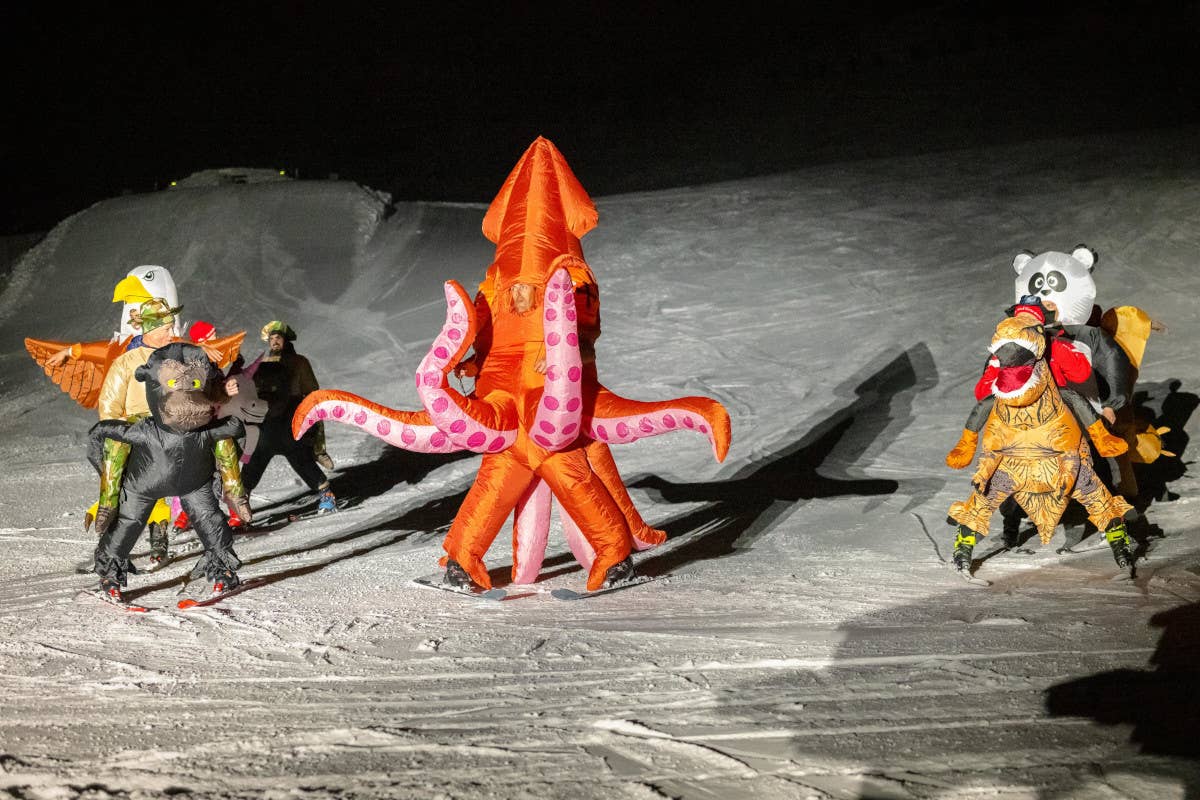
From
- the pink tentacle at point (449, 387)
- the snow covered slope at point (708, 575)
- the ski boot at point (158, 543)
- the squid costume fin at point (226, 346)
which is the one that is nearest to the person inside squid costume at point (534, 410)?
the pink tentacle at point (449, 387)

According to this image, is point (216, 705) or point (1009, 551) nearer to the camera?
point (216, 705)

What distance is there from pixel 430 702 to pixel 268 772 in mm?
714

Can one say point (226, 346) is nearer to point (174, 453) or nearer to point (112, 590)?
point (174, 453)

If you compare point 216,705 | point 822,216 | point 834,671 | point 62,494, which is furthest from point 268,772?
point 822,216

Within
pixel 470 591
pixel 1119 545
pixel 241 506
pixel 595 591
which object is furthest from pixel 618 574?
pixel 1119 545

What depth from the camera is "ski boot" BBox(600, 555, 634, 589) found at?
5555 millimetres

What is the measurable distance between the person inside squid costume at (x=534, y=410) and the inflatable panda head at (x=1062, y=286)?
2.14 metres

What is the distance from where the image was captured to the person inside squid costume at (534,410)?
209 inches

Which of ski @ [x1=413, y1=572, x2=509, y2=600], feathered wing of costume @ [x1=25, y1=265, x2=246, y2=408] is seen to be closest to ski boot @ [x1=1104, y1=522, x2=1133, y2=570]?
ski @ [x1=413, y1=572, x2=509, y2=600]

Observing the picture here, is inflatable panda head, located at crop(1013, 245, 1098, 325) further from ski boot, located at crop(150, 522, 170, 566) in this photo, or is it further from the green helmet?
ski boot, located at crop(150, 522, 170, 566)

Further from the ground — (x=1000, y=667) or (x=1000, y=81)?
(x=1000, y=81)

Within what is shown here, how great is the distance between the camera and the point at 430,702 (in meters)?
3.88

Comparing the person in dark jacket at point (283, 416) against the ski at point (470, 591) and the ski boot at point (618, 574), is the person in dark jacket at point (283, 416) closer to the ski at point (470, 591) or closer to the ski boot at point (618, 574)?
the ski at point (470, 591)

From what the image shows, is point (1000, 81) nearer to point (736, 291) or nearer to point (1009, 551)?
point (736, 291)
